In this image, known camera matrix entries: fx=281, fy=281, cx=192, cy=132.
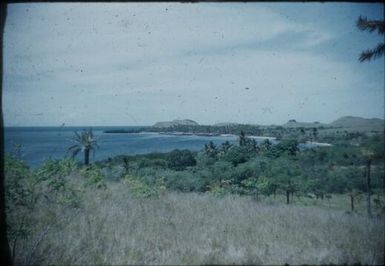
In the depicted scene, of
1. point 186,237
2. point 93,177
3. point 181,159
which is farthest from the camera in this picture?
point 181,159

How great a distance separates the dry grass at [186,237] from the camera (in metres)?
4.45

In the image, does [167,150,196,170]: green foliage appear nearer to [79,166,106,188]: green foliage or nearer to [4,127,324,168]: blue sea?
[4,127,324,168]: blue sea

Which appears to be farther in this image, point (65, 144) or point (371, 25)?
point (65, 144)

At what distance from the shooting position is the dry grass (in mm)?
4445

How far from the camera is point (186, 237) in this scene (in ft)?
18.0

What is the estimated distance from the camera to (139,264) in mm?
4316

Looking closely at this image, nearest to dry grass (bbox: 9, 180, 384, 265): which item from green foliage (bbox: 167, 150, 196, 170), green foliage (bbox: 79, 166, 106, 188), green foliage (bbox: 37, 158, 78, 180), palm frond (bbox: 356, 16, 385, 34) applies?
green foliage (bbox: 37, 158, 78, 180)

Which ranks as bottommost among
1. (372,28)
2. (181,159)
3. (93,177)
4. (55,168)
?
(181,159)

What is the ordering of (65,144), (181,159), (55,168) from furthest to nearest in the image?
(65,144), (181,159), (55,168)

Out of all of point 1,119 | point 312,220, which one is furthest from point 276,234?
point 1,119

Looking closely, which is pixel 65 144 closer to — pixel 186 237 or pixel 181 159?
pixel 181 159

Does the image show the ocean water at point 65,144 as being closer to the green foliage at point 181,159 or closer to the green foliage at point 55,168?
the green foliage at point 55,168

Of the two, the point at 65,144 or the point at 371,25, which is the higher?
the point at 371,25

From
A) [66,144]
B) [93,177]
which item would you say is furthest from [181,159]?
[93,177]
